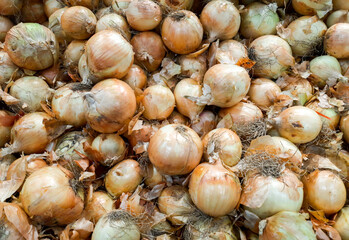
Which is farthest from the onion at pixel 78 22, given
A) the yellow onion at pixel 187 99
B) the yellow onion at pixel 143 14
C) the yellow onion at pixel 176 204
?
the yellow onion at pixel 176 204

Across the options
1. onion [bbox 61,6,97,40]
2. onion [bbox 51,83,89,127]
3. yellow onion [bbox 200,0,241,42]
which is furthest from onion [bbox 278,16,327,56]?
onion [bbox 51,83,89,127]

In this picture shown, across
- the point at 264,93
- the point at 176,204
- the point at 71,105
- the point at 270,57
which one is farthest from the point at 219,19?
the point at 176,204

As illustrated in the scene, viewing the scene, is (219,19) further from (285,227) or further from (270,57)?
(285,227)

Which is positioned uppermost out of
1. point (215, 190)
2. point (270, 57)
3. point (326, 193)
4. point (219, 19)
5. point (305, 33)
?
point (219, 19)

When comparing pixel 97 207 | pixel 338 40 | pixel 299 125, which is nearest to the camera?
pixel 97 207

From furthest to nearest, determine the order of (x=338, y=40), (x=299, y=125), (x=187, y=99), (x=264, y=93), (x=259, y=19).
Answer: (x=259, y=19) → (x=338, y=40) → (x=264, y=93) → (x=187, y=99) → (x=299, y=125)

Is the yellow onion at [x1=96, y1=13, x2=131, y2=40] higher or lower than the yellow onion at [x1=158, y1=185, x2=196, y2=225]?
below

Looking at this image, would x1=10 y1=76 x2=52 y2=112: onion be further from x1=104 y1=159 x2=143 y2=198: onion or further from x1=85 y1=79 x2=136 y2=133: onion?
x1=104 y1=159 x2=143 y2=198: onion

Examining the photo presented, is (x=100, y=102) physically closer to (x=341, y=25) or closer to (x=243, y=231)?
(x=243, y=231)
